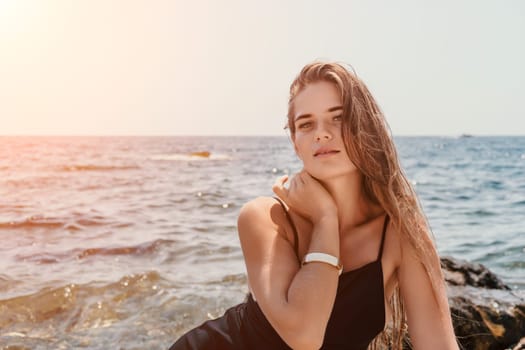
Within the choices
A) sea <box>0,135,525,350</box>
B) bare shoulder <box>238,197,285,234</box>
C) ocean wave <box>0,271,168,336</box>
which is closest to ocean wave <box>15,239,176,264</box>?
sea <box>0,135,525,350</box>

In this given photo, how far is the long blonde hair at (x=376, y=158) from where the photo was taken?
305cm

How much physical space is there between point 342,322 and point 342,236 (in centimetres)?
54

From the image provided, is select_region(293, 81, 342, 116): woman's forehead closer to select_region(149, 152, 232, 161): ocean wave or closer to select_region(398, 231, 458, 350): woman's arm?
select_region(398, 231, 458, 350): woman's arm

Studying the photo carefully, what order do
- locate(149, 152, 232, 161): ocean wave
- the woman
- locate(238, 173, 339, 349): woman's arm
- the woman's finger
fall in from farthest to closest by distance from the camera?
locate(149, 152, 232, 161): ocean wave
the woman's finger
the woman
locate(238, 173, 339, 349): woman's arm

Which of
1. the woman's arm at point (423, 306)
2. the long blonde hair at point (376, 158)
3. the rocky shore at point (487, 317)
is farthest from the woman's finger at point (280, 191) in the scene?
the rocky shore at point (487, 317)

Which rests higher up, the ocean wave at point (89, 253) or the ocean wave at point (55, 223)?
the ocean wave at point (89, 253)

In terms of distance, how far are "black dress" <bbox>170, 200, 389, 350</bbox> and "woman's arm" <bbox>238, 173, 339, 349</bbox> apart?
17cm

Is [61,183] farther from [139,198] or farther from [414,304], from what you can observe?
[414,304]

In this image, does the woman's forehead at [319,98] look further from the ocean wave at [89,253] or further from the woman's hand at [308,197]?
the ocean wave at [89,253]

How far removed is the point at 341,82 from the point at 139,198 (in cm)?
1903

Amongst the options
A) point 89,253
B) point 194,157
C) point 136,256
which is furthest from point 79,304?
point 194,157

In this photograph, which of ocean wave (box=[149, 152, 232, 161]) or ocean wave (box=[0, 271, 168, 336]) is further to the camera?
ocean wave (box=[149, 152, 232, 161])

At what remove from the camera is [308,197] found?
121 inches

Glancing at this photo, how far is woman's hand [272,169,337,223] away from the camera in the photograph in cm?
302
